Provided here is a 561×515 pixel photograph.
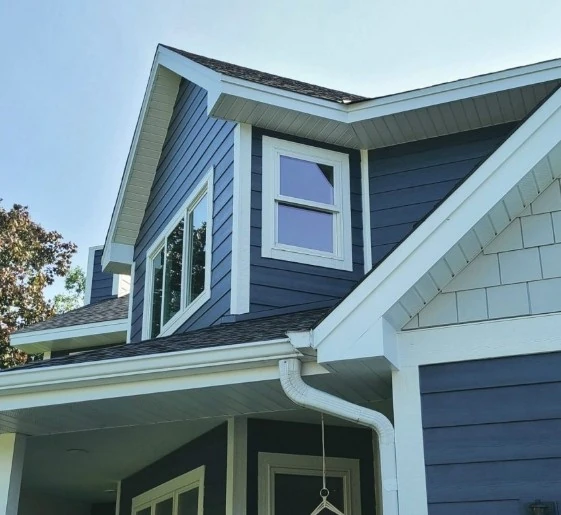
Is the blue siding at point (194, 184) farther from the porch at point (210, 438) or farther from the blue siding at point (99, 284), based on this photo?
the blue siding at point (99, 284)

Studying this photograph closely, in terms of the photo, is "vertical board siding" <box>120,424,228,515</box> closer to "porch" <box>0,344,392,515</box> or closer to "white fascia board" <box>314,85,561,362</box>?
"porch" <box>0,344,392,515</box>

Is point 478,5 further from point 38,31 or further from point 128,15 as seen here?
point 38,31

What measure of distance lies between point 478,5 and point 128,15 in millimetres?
5138

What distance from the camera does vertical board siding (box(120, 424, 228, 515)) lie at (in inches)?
251

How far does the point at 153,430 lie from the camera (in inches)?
270

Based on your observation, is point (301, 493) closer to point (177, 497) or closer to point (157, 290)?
point (177, 497)

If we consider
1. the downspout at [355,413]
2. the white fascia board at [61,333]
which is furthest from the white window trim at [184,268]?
the downspout at [355,413]

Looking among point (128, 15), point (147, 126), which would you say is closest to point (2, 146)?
point (128, 15)

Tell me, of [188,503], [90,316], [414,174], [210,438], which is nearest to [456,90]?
[414,174]

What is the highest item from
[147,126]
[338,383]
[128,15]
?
[128,15]

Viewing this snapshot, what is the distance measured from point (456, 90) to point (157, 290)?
13.0ft

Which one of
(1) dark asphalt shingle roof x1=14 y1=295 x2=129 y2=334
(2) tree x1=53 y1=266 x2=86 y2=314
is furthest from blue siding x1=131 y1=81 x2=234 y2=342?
(2) tree x1=53 y1=266 x2=86 y2=314

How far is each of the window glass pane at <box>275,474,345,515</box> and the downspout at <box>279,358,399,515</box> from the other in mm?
1623

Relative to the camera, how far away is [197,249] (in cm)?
802
